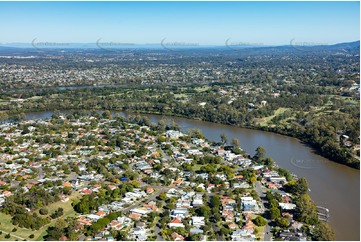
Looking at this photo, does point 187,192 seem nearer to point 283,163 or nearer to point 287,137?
point 283,163

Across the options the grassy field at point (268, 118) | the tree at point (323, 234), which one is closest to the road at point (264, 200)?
the tree at point (323, 234)

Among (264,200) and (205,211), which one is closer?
(205,211)

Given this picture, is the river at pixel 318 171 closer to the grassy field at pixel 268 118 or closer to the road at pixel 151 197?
the grassy field at pixel 268 118

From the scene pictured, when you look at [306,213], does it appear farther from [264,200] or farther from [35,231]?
[35,231]

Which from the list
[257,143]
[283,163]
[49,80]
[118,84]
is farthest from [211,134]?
[49,80]

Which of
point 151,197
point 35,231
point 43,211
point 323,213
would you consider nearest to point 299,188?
point 323,213

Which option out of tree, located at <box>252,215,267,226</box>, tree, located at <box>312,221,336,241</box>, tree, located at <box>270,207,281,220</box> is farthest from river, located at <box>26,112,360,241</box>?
tree, located at <box>252,215,267,226</box>
